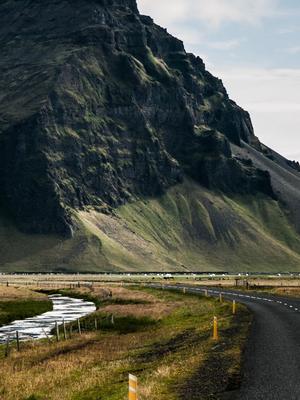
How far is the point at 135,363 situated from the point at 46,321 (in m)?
41.6

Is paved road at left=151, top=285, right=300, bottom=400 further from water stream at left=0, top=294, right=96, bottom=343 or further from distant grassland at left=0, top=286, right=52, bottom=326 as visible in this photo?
distant grassland at left=0, top=286, right=52, bottom=326

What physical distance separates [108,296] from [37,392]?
75.3 meters

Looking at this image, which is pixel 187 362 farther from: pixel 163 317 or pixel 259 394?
pixel 163 317

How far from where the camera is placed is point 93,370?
3002cm

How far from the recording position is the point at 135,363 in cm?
3055

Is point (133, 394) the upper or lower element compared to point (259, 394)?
upper

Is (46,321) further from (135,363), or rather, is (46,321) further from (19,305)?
(135,363)

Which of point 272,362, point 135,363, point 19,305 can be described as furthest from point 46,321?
point 272,362

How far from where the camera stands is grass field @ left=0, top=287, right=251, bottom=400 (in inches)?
880

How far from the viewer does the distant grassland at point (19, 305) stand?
248 ft

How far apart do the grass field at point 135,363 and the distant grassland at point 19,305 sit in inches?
756

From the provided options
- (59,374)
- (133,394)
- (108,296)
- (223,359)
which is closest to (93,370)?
(59,374)

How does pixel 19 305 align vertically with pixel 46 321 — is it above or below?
above

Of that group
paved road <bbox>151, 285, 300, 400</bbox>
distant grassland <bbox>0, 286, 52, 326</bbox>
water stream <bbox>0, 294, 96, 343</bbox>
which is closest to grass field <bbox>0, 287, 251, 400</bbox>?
paved road <bbox>151, 285, 300, 400</bbox>
